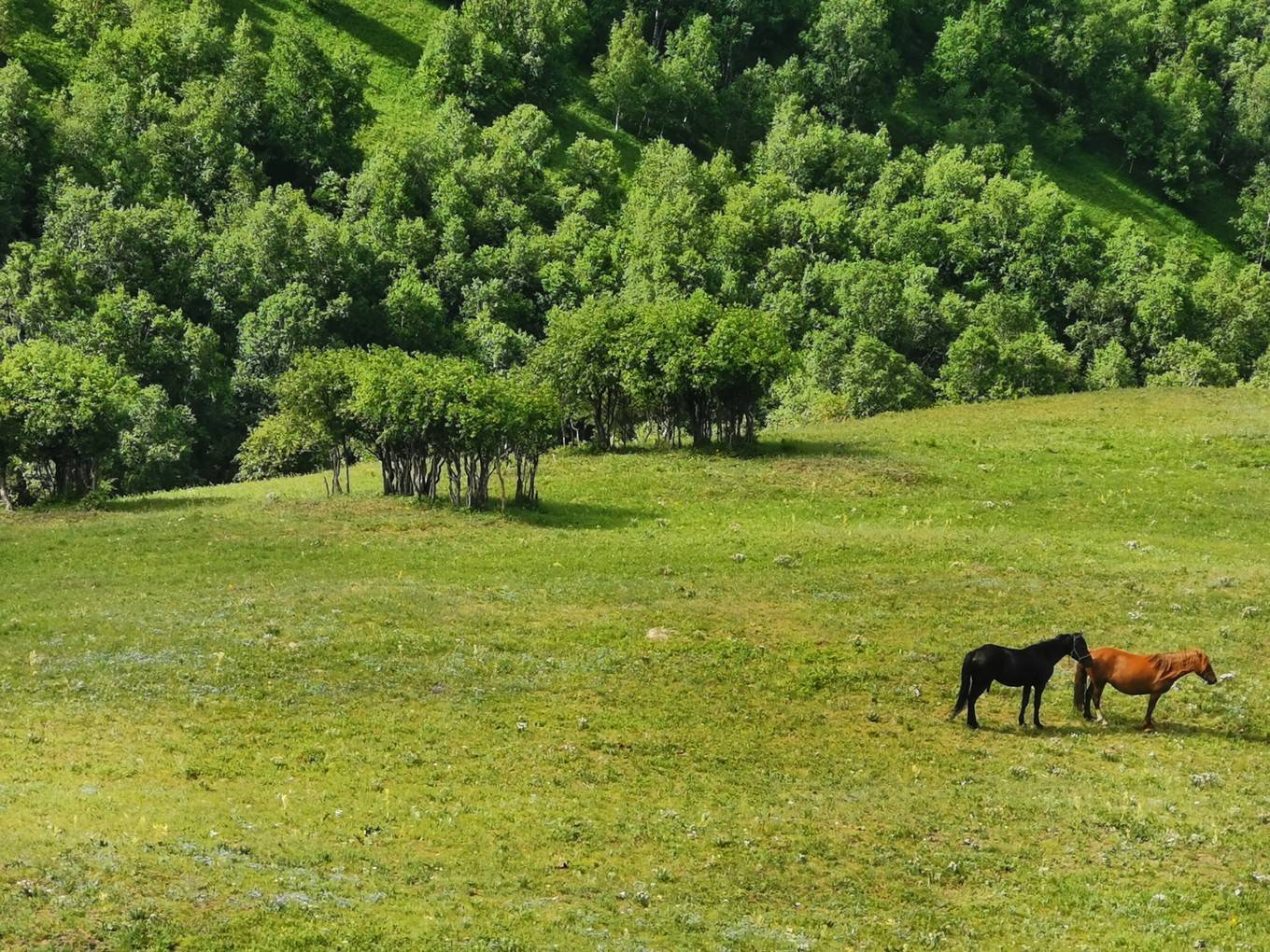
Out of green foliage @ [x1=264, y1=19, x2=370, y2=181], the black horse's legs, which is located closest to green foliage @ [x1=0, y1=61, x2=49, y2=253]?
green foliage @ [x1=264, y1=19, x2=370, y2=181]

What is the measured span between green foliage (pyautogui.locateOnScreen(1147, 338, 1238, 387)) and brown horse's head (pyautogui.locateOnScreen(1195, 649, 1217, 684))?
115959mm

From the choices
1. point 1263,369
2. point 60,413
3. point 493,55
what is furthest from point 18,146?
point 1263,369

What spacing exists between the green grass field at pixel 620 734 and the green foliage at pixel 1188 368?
8332 centimetres

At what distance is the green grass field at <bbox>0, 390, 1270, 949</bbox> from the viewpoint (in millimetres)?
26219

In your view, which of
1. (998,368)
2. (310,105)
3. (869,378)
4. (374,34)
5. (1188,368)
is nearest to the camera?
(869,378)

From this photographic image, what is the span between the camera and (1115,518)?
→ 68.8 m

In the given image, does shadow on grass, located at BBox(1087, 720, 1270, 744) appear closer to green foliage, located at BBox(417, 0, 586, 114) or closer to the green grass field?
the green grass field

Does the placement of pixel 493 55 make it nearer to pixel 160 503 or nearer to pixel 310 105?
pixel 310 105

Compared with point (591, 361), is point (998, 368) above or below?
above

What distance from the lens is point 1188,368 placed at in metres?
153

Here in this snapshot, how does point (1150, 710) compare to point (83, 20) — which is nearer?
point (1150, 710)

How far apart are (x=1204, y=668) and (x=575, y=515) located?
39.6 m

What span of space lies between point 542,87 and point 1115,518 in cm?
15125

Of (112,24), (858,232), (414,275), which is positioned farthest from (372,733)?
(112,24)
